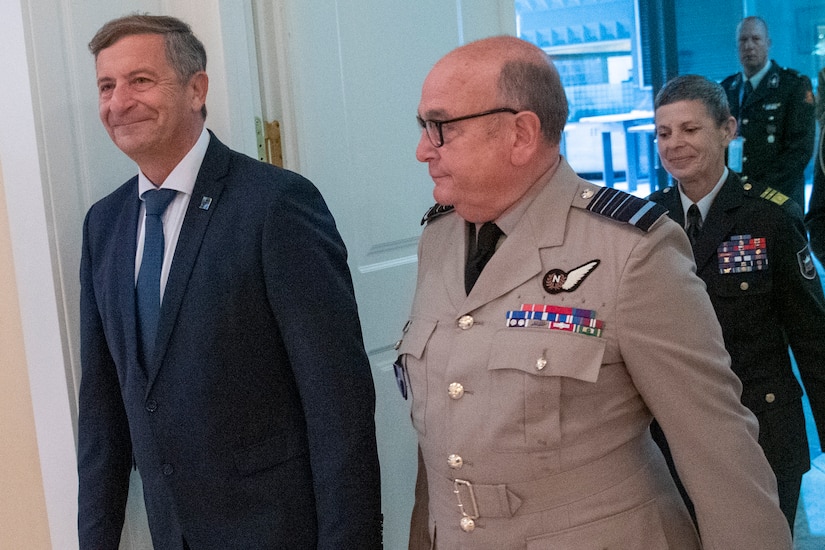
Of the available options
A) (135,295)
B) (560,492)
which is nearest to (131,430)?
(135,295)

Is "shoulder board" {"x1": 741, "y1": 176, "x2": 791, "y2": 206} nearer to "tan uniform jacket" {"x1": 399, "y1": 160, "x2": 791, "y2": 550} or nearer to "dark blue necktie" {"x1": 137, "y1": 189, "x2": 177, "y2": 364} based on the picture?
"tan uniform jacket" {"x1": 399, "y1": 160, "x2": 791, "y2": 550}

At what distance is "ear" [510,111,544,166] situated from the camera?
142 cm

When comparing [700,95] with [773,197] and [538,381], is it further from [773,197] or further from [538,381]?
[538,381]

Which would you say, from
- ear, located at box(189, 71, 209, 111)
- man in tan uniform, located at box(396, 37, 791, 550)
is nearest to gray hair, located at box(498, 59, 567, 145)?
man in tan uniform, located at box(396, 37, 791, 550)

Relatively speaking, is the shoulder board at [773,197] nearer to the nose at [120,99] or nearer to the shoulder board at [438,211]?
the shoulder board at [438,211]

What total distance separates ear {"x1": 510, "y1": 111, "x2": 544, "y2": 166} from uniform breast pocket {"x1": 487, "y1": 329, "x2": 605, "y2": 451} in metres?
0.27

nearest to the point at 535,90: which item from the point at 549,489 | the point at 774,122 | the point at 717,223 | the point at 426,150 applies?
the point at 426,150

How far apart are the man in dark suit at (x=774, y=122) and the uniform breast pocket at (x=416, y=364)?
4280mm

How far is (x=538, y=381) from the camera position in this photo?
1.36 metres

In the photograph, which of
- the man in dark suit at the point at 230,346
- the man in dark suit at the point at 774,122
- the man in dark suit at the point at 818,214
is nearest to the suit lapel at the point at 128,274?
the man in dark suit at the point at 230,346

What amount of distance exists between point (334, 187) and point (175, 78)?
0.66 metres

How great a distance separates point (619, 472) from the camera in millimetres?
1414

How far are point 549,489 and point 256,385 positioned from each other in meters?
0.56

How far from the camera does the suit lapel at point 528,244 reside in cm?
145
